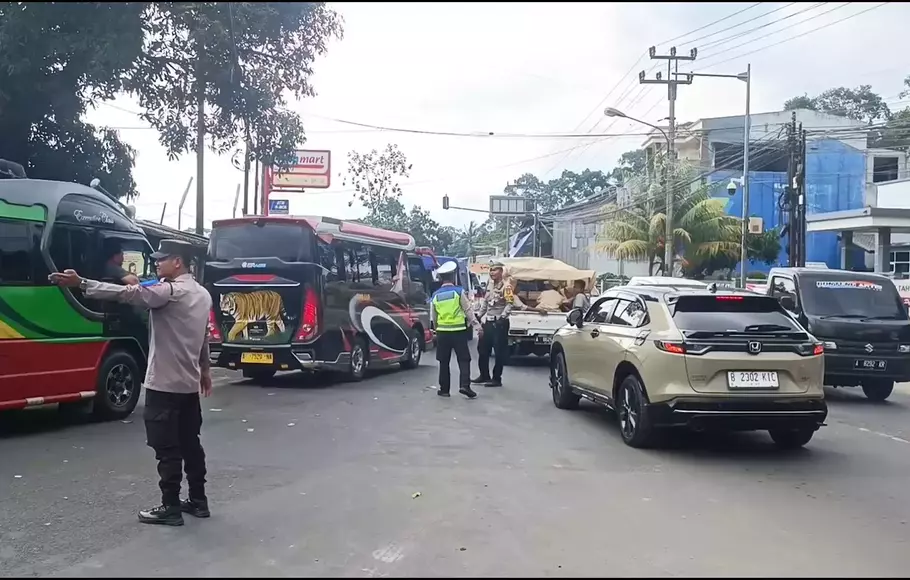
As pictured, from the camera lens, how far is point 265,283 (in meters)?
13.2

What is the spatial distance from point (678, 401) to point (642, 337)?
86 cm

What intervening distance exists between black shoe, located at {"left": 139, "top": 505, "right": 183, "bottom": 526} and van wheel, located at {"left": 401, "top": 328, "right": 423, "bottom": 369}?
11.1m

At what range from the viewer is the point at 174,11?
47.4ft

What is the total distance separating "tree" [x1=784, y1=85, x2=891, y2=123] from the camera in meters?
49.6

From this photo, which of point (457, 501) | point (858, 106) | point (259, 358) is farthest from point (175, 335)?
point (858, 106)

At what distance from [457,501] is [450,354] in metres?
6.19

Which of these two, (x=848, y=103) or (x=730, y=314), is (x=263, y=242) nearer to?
(x=730, y=314)

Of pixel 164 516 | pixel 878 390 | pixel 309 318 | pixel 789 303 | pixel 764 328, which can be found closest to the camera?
pixel 164 516

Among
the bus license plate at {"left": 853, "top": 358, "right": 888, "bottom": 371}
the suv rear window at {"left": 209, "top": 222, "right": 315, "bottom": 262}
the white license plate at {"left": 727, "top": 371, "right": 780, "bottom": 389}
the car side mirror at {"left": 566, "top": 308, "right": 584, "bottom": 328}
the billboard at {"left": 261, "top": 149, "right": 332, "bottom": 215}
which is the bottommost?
the bus license plate at {"left": 853, "top": 358, "right": 888, "bottom": 371}

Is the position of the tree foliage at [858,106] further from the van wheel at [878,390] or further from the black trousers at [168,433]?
the black trousers at [168,433]

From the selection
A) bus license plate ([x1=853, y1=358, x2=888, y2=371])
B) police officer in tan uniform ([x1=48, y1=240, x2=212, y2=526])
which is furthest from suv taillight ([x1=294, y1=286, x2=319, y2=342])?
bus license plate ([x1=853, y1=358, x2=888, y2=371])

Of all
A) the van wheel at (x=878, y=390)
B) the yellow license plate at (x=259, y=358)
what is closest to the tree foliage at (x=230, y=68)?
the yellow license plate at (x=259, y=358)

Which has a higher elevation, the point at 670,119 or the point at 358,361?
the point at 670,119

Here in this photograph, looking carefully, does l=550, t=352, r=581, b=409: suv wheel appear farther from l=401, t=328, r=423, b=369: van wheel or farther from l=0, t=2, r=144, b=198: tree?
l=0, t=2, r=144, b=198: tree
